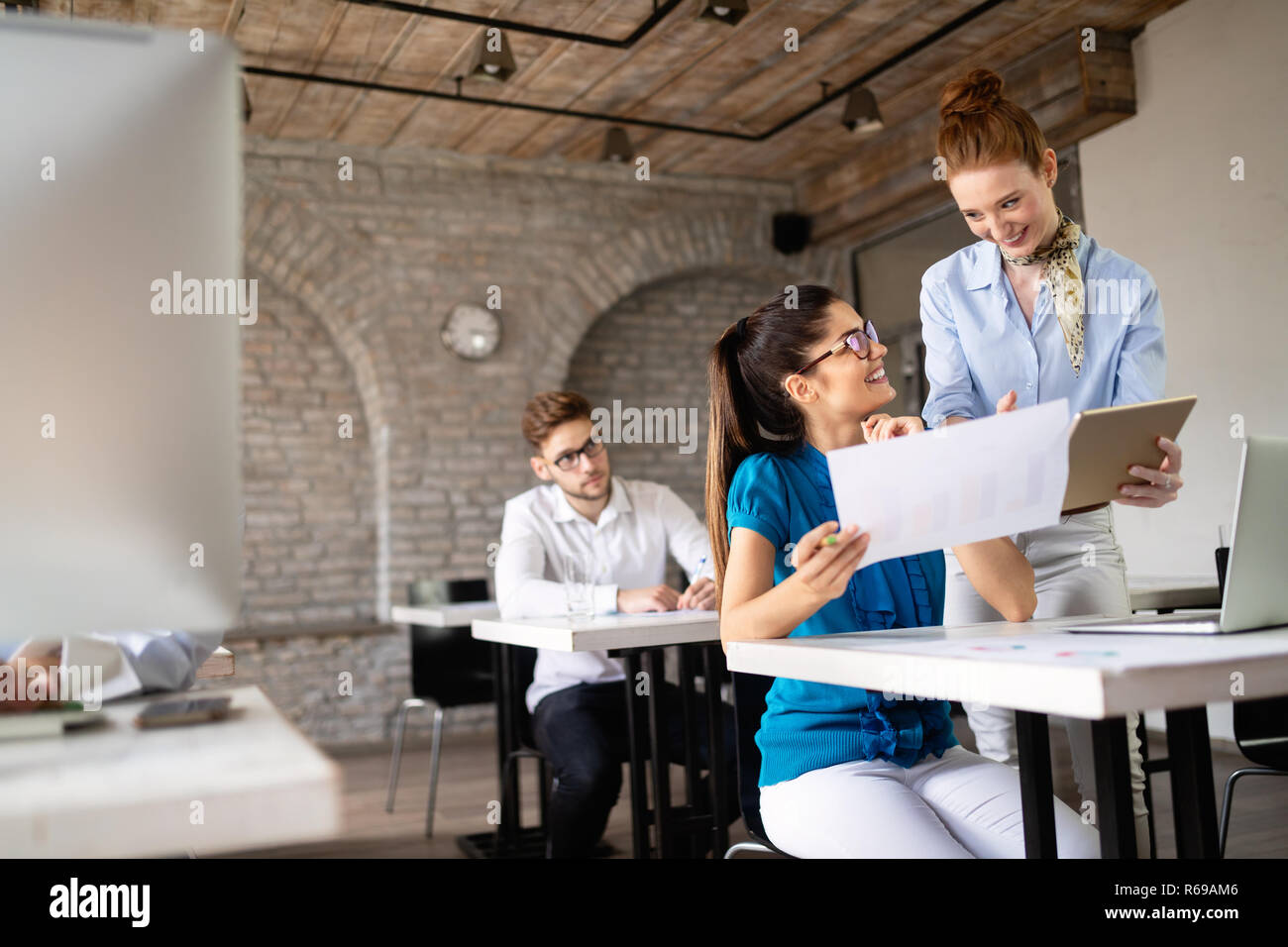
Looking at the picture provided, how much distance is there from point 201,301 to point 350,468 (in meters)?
5.99

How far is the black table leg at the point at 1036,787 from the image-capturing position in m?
1.24

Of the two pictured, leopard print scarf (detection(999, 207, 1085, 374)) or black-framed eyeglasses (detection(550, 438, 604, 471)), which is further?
black-framed eyeglasses (detection(550, 438, 604, 471))

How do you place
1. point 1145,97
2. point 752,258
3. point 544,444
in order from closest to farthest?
point 544,444 → point 1145,97 → point 752,258

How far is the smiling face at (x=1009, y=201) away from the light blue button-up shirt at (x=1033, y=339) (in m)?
0.10

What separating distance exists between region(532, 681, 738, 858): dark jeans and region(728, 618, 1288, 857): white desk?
47.9 inches

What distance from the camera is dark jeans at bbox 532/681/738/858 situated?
2672 mm

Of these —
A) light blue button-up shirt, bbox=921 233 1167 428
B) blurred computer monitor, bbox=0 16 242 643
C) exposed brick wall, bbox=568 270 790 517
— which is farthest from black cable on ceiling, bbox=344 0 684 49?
blurred computer monitor, bbox=0 16 242 643

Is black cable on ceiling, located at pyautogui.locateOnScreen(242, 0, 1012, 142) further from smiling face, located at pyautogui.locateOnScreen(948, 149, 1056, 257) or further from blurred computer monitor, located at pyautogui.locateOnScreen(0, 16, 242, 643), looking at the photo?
blurred computer monitor, located at pyautogui.locateOnScreen(0, 16, 242, 643)

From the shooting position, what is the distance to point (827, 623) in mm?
1654

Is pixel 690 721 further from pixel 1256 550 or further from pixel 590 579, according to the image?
pixel 1256 550
